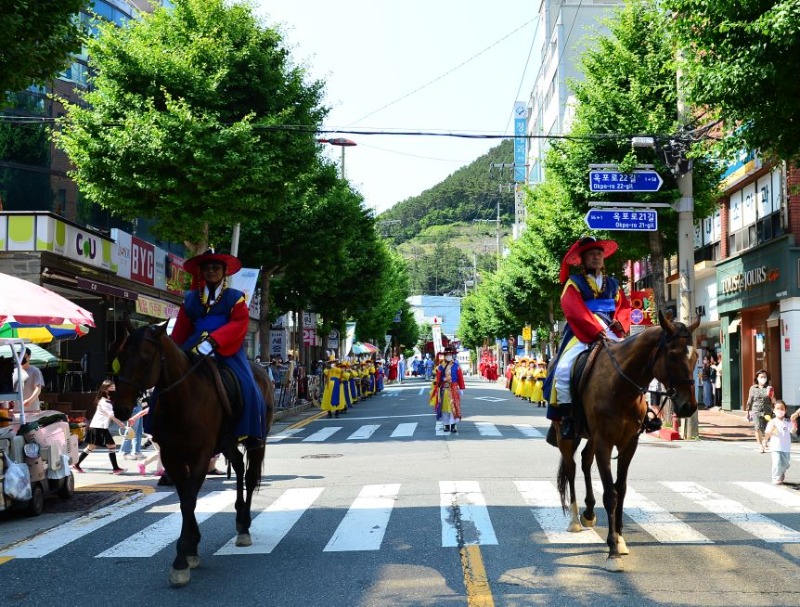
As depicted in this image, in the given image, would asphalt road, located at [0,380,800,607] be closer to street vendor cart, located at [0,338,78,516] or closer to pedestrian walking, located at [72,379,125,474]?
street vendor cart, located at [0,338,78,516]

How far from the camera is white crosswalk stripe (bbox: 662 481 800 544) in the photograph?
8.89m

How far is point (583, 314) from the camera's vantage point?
28.9 ft

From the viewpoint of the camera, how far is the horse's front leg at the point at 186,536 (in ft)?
23.1

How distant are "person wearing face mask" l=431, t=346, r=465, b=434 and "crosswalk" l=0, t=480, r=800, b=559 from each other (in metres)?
9.32

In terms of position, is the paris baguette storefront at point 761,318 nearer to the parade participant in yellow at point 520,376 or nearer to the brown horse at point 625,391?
the parade participant in yellow at point 520,376

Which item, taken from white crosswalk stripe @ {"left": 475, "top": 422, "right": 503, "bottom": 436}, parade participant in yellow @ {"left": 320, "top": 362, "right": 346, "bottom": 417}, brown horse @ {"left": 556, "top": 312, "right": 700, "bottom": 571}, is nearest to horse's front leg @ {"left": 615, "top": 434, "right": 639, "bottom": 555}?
brown horse @ {"left": 556, "top": 312, "right": 700, "bottom": 571}

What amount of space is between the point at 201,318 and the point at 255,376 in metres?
1.03

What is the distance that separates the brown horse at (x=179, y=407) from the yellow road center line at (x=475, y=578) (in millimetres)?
2182

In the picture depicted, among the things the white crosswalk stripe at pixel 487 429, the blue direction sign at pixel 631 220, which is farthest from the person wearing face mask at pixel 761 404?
the white crosswalk stripe at pixel 487 429

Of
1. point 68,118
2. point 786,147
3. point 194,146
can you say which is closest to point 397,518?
point 786,147

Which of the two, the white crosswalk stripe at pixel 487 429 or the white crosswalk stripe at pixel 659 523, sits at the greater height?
the white crosswalk stripe at pixel 659 523

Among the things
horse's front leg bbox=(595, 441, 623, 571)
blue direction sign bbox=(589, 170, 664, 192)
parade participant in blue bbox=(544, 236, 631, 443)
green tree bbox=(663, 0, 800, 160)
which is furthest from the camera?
blue direction sign bbox=(589, 170, 664, 192)

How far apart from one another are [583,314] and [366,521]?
3.24 metres

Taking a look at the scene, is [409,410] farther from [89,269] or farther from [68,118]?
[68,118]
